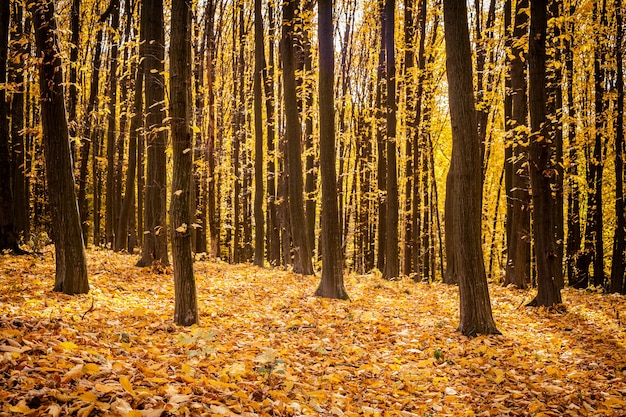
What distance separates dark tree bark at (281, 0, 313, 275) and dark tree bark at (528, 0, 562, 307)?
6.76m

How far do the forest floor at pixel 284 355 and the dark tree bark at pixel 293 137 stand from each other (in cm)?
338

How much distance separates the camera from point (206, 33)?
19875mm

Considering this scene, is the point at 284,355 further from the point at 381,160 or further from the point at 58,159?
the point at 381,160

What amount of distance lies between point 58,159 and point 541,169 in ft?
35.0

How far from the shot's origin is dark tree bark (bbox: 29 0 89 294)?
325 inches

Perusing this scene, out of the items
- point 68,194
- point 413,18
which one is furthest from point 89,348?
point 413,18

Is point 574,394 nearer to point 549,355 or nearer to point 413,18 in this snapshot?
point 549,355

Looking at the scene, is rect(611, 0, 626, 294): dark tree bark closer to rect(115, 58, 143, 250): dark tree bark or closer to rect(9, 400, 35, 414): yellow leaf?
rect(115, 58, 143, 250): dark tree bark

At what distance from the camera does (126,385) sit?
11.9 feet

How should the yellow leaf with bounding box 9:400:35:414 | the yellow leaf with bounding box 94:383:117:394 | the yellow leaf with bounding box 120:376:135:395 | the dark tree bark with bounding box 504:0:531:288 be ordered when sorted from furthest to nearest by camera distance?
the dark tree bark with bounding box 504:0:531:288 < the yellow leaf with bounding box 120:376:135:395 < the yellow leaf with bounding box 94:383:117:394 < the yellow leaf with bounding box 9:400:35:414

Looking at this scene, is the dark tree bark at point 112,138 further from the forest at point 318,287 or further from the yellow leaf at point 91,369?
the yellow leaf at point 91,369

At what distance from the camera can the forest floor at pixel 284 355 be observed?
3763 mm

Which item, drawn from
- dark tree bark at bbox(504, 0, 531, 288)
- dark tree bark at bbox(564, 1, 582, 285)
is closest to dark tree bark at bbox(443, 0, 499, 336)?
dark tree bark at bbox(504, 0, 531, 288)

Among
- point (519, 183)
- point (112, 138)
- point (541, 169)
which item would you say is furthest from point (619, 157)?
point (112, 138)
